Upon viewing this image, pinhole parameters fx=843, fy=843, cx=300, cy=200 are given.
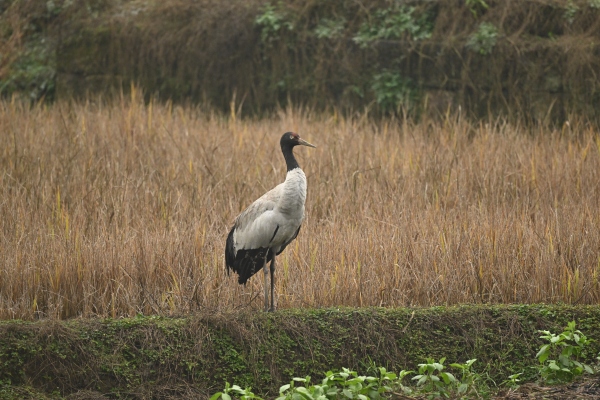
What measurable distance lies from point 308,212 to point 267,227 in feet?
7.70

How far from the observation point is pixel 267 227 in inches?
220

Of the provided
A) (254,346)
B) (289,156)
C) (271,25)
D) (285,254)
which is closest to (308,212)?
(285,254)

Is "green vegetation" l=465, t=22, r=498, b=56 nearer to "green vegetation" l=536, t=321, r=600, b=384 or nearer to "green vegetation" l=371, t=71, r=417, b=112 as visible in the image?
"green vegetation" l=371, t=71, r=417, b=112

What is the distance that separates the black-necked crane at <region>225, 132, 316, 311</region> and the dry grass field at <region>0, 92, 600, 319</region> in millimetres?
308

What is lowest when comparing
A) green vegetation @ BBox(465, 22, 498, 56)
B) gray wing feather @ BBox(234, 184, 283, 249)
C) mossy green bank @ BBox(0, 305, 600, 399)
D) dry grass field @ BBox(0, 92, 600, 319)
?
mossy green bank @ BBox(0, 305, 600, 399)

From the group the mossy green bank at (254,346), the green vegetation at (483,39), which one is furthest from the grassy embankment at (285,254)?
the green vegetation at (483,39)

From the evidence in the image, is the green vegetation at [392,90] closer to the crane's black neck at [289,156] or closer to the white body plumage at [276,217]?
the crane's black neck at [289,156]

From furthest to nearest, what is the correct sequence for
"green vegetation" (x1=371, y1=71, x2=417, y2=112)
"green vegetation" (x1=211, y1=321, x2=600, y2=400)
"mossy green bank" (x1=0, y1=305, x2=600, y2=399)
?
1. "green vegetation" (x1=371, y1=71, x2=417, y2=112)
2. "mossy green bank" (x1=0, y1=305, x2=600, y2=399)
3. "green vegetation" (x1=211, y1=321, x2=600, y2=400)

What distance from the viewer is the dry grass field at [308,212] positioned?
6.11 meters

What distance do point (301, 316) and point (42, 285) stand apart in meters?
2.05

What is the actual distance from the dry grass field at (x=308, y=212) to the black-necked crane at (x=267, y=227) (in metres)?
0.31

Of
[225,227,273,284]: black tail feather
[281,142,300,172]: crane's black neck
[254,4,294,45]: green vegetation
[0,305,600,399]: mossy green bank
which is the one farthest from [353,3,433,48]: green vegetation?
[0,305,600,399]: mossy green bank

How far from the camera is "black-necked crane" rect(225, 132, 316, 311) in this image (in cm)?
555

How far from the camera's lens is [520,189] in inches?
330
